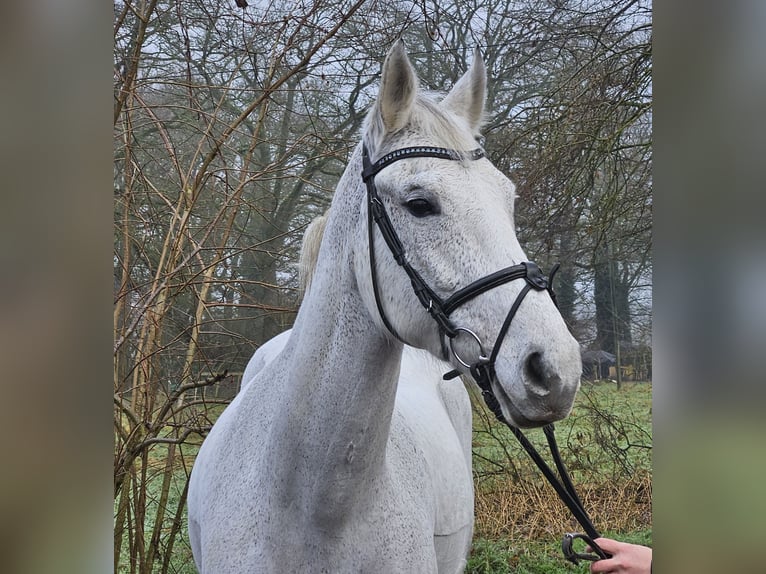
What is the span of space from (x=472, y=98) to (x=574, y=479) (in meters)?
3.68

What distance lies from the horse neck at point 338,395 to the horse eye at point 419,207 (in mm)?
175

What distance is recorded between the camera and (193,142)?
3.94m

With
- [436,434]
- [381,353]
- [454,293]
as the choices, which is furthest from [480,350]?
[436,434]

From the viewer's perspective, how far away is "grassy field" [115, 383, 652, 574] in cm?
409

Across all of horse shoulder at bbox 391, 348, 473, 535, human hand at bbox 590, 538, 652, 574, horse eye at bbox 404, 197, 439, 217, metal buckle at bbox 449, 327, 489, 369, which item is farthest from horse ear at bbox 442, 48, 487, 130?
human hand at bbox 590, 538, 652, 574

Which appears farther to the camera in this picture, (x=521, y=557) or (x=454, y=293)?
(x=521, y=557)

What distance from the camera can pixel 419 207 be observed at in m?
1.15

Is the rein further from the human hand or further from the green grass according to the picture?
the green grass

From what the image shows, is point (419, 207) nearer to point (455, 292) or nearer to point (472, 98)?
point (455, 292)

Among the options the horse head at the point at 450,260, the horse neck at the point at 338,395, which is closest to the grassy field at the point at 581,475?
the horse neck at the point at 338,395

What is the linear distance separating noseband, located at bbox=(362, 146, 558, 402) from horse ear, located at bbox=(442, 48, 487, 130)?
25 cm

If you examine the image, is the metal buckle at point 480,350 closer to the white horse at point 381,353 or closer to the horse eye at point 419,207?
the white horse at point 381,353
